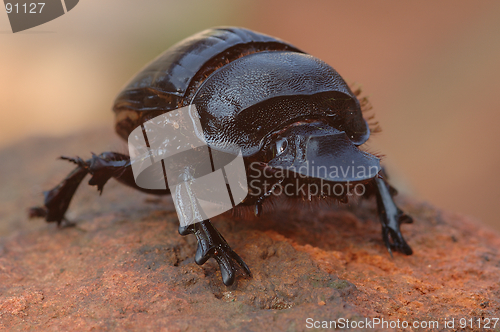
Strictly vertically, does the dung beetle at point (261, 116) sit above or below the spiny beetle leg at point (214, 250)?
above

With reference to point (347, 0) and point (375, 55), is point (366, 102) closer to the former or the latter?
point (375, 55)

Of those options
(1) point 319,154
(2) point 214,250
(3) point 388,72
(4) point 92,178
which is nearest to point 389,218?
(1) point 319,154

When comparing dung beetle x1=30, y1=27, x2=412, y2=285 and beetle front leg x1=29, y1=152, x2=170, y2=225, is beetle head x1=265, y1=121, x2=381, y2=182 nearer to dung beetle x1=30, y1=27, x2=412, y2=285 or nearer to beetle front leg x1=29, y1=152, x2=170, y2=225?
dung beetle x1=30, y1=27, x2=412, y2=285

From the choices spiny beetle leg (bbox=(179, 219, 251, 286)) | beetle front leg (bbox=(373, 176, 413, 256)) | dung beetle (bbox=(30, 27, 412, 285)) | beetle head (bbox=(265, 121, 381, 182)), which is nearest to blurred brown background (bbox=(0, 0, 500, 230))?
beetle front leg (bbox=(373, 176, 413, 256))

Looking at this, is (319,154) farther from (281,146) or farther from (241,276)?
(241,276)

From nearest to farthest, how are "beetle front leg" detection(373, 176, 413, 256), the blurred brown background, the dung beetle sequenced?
the dung beetle < "beetle front leg" detection(373, 176, 413, 256) < the blurred brown background

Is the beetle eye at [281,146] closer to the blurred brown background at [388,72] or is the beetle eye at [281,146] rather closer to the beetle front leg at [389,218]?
the beetle front leg at [389,218]

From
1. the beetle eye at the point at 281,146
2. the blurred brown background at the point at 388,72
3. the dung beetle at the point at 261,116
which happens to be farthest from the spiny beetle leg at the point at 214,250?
the blurred brown background at the point at 388,72
